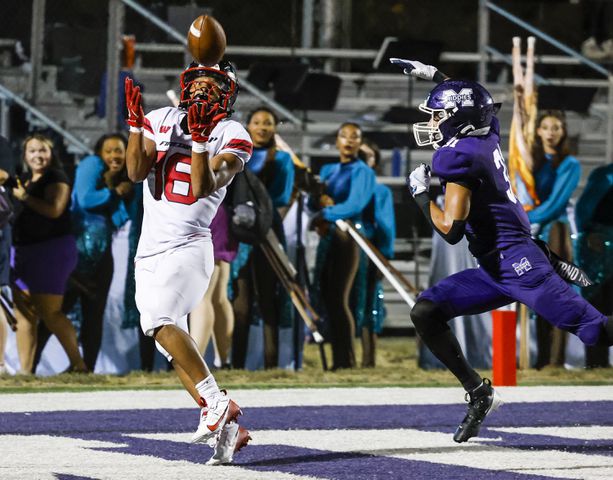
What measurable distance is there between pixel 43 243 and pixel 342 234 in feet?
7.35

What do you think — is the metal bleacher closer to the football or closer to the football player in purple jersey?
the football player in purple jersey

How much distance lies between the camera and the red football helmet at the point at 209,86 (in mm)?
5844

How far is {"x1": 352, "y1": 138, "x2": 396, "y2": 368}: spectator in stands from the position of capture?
10891 mm

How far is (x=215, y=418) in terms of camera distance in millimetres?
5883

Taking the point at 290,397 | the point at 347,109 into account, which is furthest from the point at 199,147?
the point at 347,109

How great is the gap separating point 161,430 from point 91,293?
3415 mm

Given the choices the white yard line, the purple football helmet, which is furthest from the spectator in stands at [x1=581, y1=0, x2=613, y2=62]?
the purple football helmet

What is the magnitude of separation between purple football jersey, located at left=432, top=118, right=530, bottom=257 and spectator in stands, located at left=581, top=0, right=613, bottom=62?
10354 millimetres

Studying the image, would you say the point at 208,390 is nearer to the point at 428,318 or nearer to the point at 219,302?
the point at 428,318

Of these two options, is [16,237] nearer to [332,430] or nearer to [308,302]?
[308,302]

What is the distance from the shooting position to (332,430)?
23.9 feet

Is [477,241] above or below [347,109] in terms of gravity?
below

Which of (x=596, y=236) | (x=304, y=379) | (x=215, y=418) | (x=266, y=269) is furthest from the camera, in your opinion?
(x=596, y=236)

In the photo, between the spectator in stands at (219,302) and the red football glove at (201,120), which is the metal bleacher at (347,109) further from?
the red football glove at (201,120)
